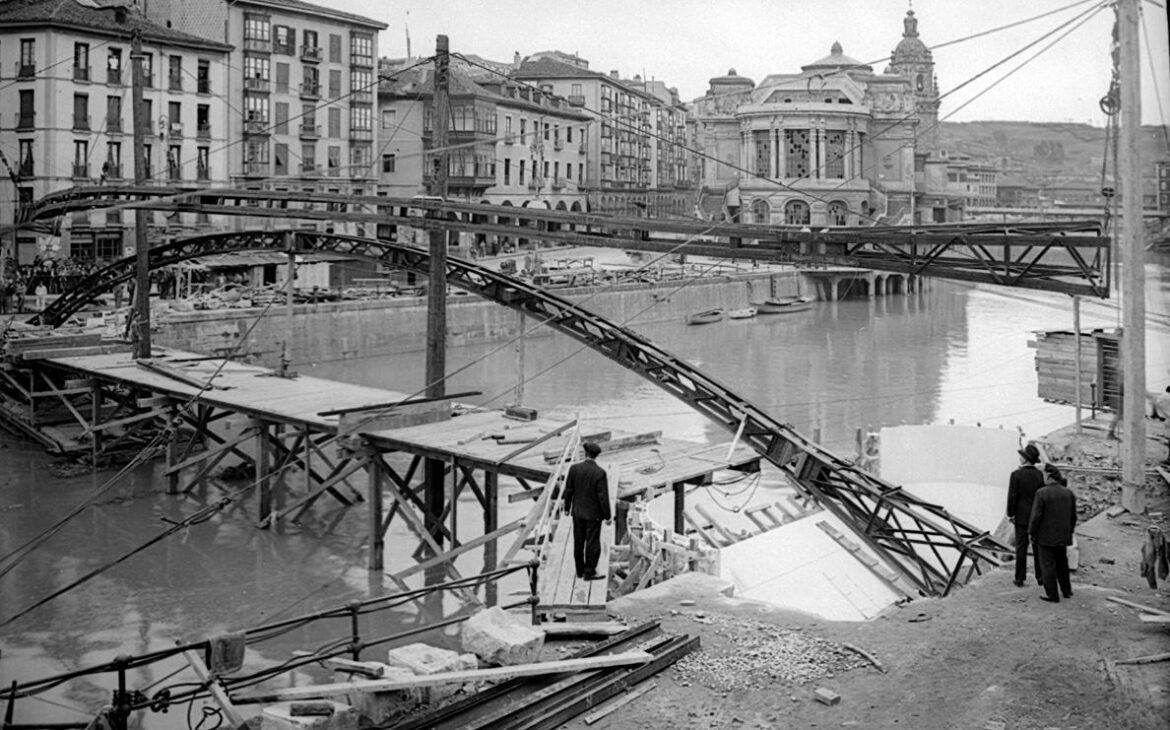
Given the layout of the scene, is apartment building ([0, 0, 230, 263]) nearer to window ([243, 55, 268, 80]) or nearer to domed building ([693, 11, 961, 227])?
Answer: window ([243, 55, 268, 80])

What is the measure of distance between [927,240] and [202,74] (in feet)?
154

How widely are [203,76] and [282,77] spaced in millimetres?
3922

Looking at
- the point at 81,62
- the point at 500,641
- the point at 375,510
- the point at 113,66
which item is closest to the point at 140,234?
the point at 375,510

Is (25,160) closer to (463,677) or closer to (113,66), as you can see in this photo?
(113,66)

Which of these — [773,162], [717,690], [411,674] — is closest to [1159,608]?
[717,690]

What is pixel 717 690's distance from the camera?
8.02 meters

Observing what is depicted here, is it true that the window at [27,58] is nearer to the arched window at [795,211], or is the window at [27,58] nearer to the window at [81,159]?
the window at [81,159]

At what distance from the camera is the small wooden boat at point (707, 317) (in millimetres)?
67625

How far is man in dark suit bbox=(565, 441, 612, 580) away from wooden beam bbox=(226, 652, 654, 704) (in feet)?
7.97

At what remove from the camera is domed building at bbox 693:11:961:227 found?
99.6m

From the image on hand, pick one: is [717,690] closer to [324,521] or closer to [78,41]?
[324,521]

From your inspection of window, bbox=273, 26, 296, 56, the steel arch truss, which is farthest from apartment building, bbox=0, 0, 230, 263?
the steel arch truss

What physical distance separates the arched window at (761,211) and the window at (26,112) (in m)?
66.2

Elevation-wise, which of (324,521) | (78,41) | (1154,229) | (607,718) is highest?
(78,41)
